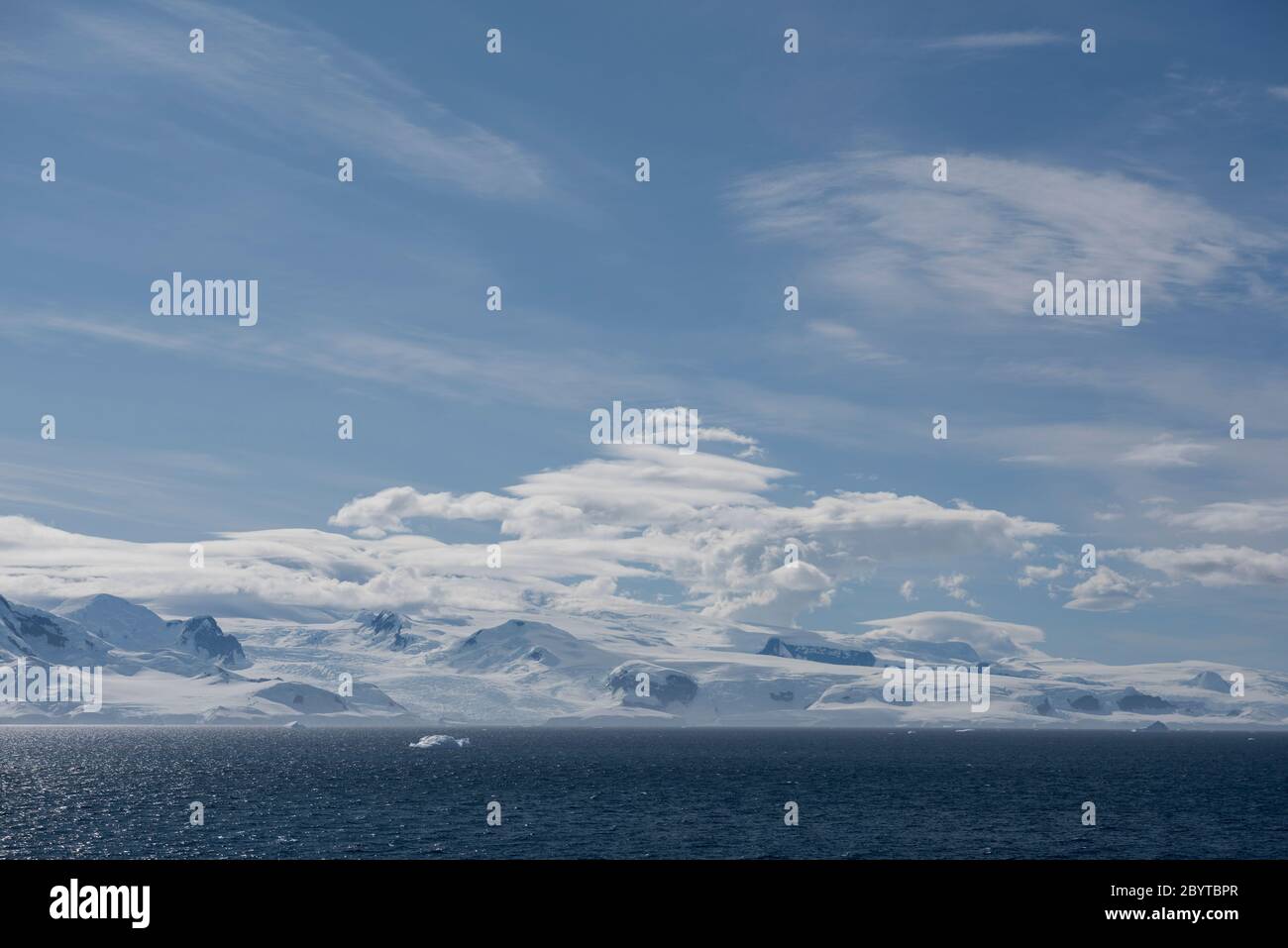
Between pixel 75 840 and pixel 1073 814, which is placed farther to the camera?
pixel 1073 814

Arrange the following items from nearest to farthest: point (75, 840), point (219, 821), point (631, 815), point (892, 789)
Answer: point (75, 840)
point (219, 821)
point (631, 815)
point (892, 789)

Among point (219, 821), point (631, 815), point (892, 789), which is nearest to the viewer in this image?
point (219, 821)
